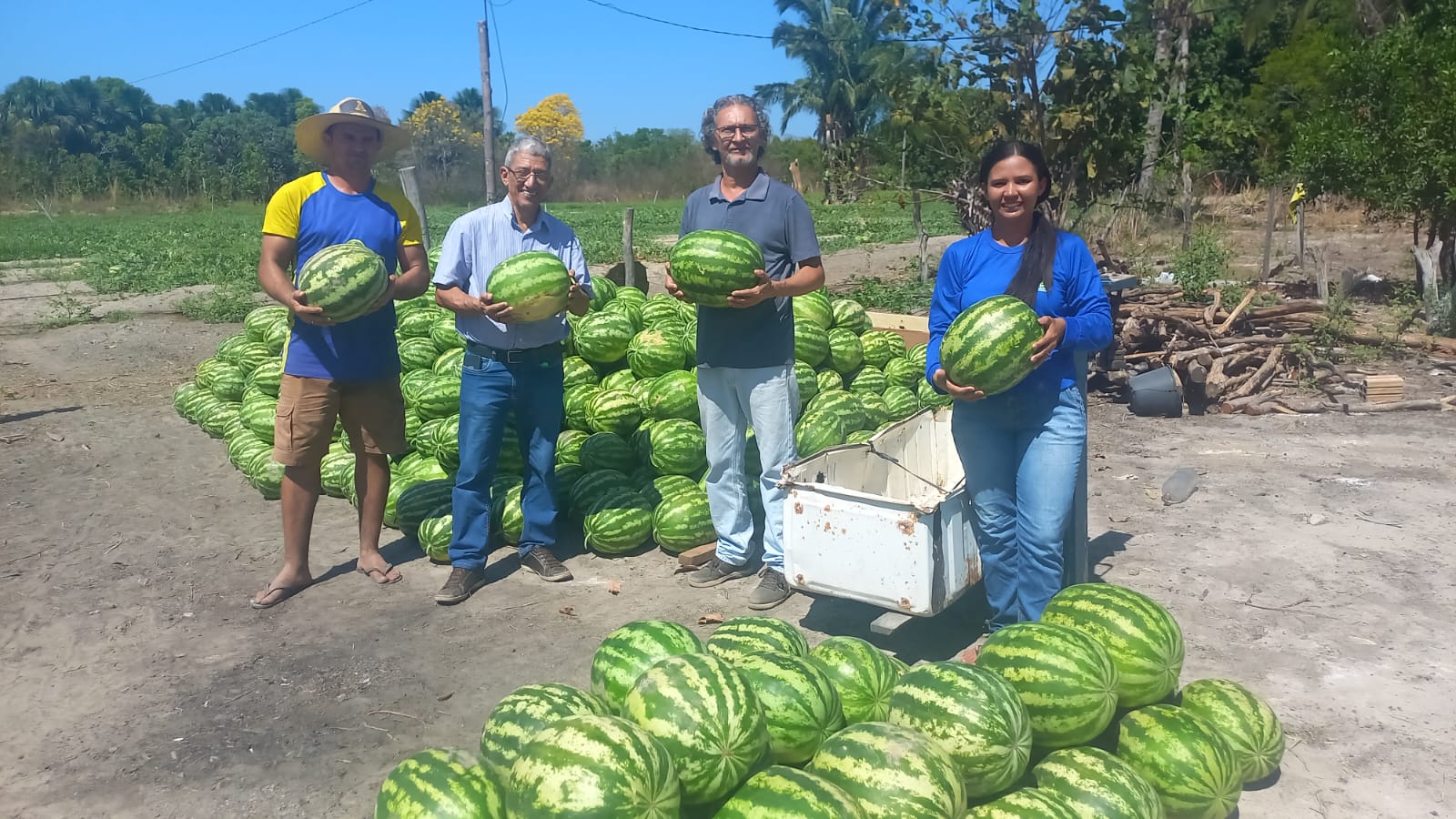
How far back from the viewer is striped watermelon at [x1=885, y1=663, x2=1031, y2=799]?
2.47 m

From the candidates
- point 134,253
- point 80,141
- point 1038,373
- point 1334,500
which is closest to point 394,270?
point 1038,373

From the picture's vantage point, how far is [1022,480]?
12.4ft

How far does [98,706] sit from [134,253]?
76.3 ft

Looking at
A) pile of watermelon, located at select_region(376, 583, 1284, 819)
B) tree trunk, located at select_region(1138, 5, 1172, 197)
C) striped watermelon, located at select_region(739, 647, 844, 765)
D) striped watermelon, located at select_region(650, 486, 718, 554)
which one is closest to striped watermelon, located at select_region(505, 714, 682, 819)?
pile of watermelon, located at select_region(376, 583, 1284, 819)

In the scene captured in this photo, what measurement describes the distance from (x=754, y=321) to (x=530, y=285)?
1059 millimetres

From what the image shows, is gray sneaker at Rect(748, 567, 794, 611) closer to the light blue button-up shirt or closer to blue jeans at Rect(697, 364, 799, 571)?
blue jeans at Rect(697, 364, 799, 571)

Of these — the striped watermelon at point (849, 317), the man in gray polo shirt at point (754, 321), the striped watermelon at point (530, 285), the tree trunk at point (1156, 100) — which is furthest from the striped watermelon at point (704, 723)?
the tree trunk at point (1156, 100)

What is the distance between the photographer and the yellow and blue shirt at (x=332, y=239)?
4.61m

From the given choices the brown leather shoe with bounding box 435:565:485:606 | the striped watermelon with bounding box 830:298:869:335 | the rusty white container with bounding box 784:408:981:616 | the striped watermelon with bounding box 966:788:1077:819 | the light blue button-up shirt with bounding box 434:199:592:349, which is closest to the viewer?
the striped watermelon with bounding box 966:788:1077:819

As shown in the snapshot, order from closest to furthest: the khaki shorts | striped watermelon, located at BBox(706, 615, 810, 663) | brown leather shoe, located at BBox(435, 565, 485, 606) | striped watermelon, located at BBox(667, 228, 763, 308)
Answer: striped watermelon, located at BBox(706, 615, 810, 663)
striped watermelon, located at BBox(667, 228, 763, 308)
the khaki shorts
brown leather shoe, located at BBox(435, 565, 485, 606)

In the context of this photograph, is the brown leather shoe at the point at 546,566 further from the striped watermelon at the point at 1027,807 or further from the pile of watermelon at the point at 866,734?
the striped watermelon at the point at 1027,807

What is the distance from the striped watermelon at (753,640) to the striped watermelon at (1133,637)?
87cm

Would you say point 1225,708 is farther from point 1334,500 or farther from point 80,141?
point 80,141

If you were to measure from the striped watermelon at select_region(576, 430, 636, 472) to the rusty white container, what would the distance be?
1.80m
